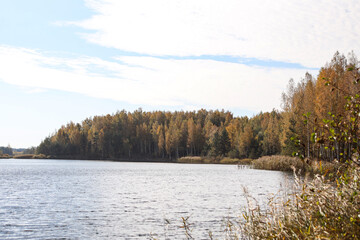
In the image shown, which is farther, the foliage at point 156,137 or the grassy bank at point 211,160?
the foliage at point 156,137

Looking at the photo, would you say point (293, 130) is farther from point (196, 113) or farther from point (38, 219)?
point (196, 113)

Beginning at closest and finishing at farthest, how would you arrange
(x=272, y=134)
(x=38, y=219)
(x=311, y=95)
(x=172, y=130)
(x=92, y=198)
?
(x=38, y=219), (x=92, y=198), (x=311, y=95), (x=272, y=134), (x=172, y=130)

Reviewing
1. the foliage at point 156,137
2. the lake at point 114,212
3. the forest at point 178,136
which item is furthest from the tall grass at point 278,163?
the foliage at point 156,137

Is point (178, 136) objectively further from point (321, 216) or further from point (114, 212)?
point (321, 216)

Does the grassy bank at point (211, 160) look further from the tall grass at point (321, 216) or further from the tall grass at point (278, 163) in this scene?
the tall grass at point (321, 216)

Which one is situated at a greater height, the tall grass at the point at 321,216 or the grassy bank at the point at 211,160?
the tall grass at the point at 321,216

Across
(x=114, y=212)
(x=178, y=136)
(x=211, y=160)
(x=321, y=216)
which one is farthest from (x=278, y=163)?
(x=178, y=136)

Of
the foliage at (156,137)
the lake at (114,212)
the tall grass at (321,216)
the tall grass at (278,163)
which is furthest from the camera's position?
the foliage at (156,137)

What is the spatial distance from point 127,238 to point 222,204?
10307 millimetres

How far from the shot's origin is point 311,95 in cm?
5931

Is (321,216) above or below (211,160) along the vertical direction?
above

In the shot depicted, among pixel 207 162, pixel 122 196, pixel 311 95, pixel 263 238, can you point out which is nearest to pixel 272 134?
pixel 207 162

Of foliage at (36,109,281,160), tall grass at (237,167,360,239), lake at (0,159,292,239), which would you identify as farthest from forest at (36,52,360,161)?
tall grass at (237,167,360,239)

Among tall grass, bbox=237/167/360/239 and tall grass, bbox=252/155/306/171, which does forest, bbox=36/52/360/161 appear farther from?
tall grass, bbox=237/167/360/239
